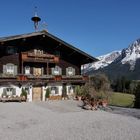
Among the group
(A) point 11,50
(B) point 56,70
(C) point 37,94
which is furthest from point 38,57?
(C) point 37,94

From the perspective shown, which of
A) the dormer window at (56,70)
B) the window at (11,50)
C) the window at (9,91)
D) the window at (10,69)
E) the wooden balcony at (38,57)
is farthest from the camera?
the dormer window at (56,70)

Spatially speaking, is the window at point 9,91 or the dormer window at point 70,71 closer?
the window at point 9,91

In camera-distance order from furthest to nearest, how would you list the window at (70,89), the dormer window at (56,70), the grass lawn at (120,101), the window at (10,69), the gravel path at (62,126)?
the grass lawn at (120,101)
the dormer window at (56,70)
the window at (70,89)
the window at (10,69)
the gravel path at (62,126)

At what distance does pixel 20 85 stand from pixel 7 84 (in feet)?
5.29

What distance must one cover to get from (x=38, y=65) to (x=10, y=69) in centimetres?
396

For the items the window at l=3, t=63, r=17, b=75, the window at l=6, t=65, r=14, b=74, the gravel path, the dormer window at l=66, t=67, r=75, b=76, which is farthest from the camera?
the dormer window at l=66, t=67, r=75, b=76

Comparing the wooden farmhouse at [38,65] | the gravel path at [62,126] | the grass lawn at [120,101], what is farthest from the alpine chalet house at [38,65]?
the gravel path at [62,126]

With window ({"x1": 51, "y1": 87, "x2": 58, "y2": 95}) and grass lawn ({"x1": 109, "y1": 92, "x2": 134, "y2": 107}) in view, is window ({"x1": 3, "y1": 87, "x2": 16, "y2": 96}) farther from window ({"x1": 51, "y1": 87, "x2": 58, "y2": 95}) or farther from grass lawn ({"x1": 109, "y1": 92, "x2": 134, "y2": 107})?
grass lawn ({"x1": 109, "y1": 92, "x2": 134, "y2": 107})

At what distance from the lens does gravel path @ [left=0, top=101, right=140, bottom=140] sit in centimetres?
1970

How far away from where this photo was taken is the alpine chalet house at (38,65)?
39.4 metres

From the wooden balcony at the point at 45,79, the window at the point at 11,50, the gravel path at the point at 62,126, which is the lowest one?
the gravel path at the point at 62,126

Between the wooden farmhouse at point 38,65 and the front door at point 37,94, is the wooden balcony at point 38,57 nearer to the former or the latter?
the wooden farmhouse at point 38,65

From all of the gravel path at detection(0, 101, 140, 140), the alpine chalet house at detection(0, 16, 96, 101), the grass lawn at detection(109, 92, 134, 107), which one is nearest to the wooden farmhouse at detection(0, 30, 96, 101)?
the alpine chalet house at detection(0, 16, 96, 101)

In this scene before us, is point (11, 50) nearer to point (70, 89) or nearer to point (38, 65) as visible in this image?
point (38, 65)
